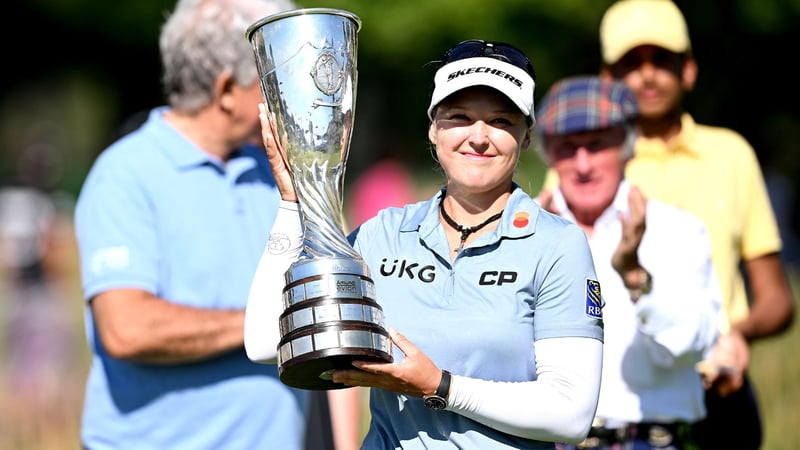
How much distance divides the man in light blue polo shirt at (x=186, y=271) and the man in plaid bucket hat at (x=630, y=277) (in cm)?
104

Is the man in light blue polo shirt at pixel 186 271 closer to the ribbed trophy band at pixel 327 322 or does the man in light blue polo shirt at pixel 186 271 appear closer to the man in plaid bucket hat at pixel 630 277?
the man in plaid bucket hat at pixel 630 277

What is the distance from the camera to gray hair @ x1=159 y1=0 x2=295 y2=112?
4641mm

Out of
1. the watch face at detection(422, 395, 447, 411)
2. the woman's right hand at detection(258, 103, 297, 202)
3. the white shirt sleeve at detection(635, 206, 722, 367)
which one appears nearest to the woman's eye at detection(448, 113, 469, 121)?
the woman's right hand at detection(258, 103, 297, 202)

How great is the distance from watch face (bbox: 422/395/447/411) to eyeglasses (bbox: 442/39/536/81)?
0.86 meters

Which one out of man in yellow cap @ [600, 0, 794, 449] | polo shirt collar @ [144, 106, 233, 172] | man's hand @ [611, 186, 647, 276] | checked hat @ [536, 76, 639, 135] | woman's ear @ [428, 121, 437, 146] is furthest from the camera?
man in yellow cap @ [600, 0, 794, 449]

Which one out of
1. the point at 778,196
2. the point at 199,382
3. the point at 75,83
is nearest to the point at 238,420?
the point at 199,382

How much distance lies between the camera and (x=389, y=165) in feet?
40.2

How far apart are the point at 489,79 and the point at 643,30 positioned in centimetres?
192

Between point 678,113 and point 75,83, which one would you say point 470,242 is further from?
point 75,83

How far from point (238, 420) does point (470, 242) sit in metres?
1.44

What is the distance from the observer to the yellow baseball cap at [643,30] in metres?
5.01

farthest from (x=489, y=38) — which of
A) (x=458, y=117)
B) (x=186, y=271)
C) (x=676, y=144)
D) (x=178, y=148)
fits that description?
(x=458, y=117)

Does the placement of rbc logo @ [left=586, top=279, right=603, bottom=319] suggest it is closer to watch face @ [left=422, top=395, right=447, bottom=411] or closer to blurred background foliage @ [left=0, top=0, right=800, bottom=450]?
watch face @ [left=422, top=395, right=447, bottom=411]

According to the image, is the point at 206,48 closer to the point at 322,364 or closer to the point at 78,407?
the point at 322,364
